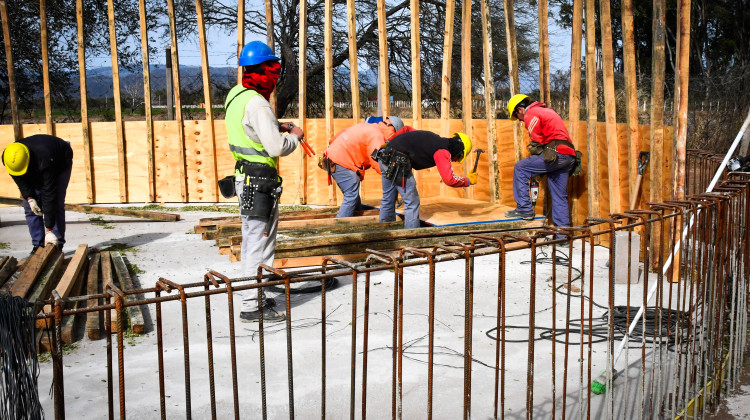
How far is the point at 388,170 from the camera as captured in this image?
25.2 ft

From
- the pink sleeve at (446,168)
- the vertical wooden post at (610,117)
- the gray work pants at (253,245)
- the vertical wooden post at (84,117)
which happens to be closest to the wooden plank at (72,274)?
the gray work pants at (253,245)

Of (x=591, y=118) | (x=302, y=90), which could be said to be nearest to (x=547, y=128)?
(x=591, y=118)

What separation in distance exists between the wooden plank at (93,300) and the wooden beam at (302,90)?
4525mm

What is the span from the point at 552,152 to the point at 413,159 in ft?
5.45

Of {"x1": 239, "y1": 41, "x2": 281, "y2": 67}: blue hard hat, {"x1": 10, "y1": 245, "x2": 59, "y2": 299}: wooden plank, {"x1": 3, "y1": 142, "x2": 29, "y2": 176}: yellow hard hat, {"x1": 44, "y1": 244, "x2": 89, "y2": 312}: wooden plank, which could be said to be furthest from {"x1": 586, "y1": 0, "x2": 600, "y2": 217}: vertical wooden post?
{"x1": 3, "y1": 142, "x2": 29, "y2": 176}: yellow hard hat

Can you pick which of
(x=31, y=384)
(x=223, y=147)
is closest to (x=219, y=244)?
(x=223, y=147)

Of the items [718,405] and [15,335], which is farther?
[718,405]

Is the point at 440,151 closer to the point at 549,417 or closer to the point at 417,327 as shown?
the point at 417,327

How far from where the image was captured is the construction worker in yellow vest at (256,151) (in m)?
5.44

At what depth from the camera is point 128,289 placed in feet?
20.0

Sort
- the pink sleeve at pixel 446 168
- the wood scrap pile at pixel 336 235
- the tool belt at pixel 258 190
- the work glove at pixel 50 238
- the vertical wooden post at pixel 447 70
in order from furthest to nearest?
the vertical wooden post at pixel 447 70, the pink sleeve at pixel 446 168, the work glove at pixel 50 238, the wood scrap pile at pixel 336 235, the tool belt at pixel 258 190

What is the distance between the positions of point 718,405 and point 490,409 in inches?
54.5

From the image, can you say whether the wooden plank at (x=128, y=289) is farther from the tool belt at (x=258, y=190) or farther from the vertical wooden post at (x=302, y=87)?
the vertical wooden post at (x=302, y=87)

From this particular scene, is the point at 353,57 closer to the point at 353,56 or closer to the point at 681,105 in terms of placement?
the point at 353,56
